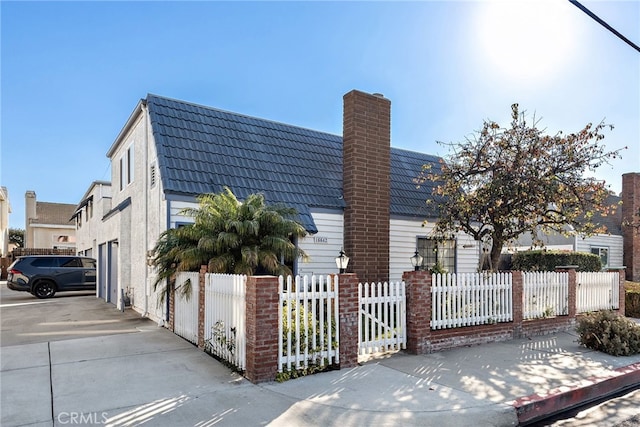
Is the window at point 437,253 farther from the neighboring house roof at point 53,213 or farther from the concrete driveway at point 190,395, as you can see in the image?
the neighboring house roof at point 53,213

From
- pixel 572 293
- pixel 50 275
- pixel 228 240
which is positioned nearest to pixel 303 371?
pixel 228 240

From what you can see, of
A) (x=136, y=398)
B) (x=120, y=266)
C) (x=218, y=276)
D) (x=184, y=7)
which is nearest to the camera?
(x=136, y=398)

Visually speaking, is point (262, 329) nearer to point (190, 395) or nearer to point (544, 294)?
point (190, 395)

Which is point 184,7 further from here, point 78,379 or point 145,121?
point 78,379

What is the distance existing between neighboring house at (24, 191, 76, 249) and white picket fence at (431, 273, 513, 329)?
39.5 metres

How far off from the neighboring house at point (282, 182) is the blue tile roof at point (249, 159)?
3 cm

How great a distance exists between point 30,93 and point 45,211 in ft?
112

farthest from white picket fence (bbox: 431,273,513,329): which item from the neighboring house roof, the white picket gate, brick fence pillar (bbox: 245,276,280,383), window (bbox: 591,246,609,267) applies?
the neighboring house roof

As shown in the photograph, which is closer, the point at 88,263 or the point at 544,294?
the point at 544,294

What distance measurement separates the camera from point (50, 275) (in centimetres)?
1725

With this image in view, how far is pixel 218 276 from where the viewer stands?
6887mm

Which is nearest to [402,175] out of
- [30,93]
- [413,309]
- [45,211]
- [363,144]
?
[363,144]

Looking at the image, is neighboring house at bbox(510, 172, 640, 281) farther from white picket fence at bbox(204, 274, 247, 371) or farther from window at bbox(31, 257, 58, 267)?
window at bbox(31, 257, 58, 267)

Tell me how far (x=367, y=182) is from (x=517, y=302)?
4510 mm
